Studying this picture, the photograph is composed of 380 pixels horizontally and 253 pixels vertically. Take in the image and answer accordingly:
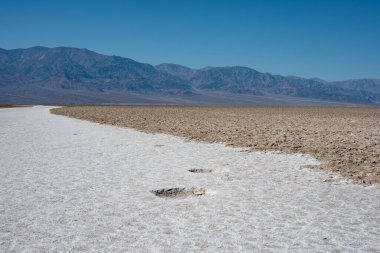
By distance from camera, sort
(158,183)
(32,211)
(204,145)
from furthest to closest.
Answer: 1. (204,145)
2. (158,183)
3. (32,211)

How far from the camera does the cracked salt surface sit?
4.72 m

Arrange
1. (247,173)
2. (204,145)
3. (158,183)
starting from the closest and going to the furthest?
(158,183), (247,173), (204,145)

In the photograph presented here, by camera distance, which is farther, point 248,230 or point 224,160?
point 224,160

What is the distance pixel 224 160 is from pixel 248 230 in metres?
5.66

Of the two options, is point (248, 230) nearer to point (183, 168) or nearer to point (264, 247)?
point (264, 247)

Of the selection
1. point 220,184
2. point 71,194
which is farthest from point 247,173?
point 71,194

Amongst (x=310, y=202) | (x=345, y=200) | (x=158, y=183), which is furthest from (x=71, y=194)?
(x=345, y=200)

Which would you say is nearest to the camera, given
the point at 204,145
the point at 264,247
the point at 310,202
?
the point at 264,247

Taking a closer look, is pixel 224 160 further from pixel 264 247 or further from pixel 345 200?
pixel 264 247

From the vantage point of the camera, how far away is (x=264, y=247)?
15.0 feet

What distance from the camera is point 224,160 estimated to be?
10773mm

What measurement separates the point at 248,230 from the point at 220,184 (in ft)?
8.90

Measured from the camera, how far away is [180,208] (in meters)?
6.11

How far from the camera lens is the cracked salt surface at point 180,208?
4.72 metres
